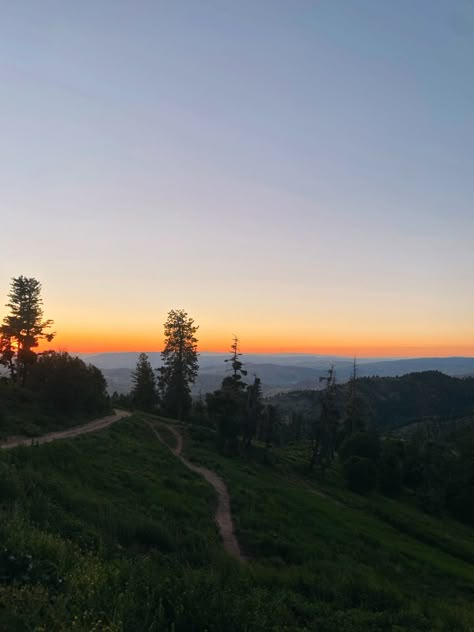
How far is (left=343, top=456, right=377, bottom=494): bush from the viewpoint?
165 ft

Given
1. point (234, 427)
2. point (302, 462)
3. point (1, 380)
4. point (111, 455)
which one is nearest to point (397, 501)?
point (302, 462)

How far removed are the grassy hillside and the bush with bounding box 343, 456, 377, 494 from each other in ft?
55.6

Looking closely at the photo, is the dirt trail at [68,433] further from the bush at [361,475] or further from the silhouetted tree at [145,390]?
the bush at [361,475]

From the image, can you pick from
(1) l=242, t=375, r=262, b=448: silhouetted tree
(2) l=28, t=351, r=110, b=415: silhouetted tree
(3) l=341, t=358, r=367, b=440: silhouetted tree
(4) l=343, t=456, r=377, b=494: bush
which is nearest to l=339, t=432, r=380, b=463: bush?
(4) l=343, t=456, r=377, b=494: bush

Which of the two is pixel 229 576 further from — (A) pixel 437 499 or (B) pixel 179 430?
(A) pixel 437 499

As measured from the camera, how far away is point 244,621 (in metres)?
8.50

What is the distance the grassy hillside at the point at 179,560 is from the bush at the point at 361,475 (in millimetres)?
16951

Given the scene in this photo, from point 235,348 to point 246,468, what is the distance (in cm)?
1447

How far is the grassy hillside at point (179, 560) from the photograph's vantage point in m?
8.16

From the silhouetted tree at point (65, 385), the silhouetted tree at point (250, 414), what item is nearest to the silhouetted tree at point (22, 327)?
the silhouetted tree at point (65, 385)

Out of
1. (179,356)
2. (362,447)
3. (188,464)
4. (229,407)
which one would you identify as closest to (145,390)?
(179,356)

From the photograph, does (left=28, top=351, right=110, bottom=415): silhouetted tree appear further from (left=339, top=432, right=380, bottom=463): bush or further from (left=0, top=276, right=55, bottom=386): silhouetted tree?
(left=339, top=432, right=380, bottom=463): bush

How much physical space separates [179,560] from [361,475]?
40.8 meters

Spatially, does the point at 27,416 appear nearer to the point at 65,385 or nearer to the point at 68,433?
the point at 68,433
